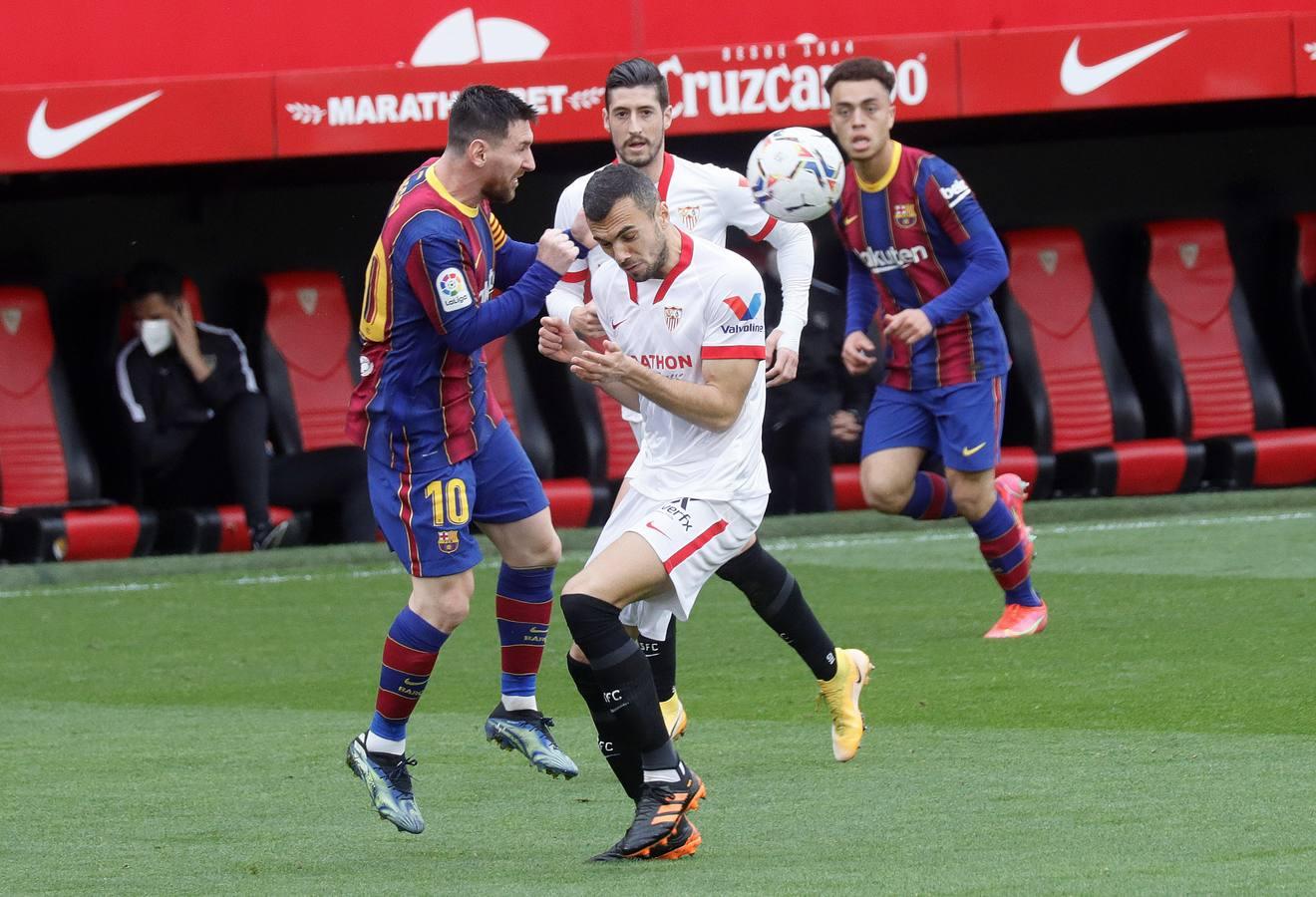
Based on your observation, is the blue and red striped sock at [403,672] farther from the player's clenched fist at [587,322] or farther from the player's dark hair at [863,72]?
the player's dark hair at [863,72]

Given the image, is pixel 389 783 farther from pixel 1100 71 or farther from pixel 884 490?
pixel 1100 71

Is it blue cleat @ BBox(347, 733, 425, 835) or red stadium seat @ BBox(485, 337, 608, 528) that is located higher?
red stadium seat @ BBox(485, 337, 608, 528)

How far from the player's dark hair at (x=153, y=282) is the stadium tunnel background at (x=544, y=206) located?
1.74 ft

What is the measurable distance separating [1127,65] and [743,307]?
724 centimetres

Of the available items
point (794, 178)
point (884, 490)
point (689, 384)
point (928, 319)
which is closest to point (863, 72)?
point (928, 319)

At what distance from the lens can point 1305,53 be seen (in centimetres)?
1214

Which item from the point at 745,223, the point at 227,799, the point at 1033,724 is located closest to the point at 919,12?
the point at 745,223

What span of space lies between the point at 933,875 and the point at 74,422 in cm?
838

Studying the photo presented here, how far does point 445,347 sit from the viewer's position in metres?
5.87

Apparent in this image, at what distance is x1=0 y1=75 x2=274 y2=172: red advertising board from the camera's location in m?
11.1

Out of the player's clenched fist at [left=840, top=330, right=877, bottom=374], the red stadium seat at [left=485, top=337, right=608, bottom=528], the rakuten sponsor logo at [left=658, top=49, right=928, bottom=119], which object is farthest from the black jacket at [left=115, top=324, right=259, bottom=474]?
the player's clenched fist at [left=840, top=330, right=877, bottom=374]

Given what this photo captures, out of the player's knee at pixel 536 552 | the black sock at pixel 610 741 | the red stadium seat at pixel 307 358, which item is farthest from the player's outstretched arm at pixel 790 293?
the red stadium seat at pixel 307 358

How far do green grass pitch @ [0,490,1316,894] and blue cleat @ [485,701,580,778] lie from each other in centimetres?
7

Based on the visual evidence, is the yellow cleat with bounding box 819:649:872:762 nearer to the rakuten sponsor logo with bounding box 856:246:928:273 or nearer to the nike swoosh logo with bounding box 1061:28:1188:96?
the rakuten sponsor logo with bounding box 856:246:928:273
